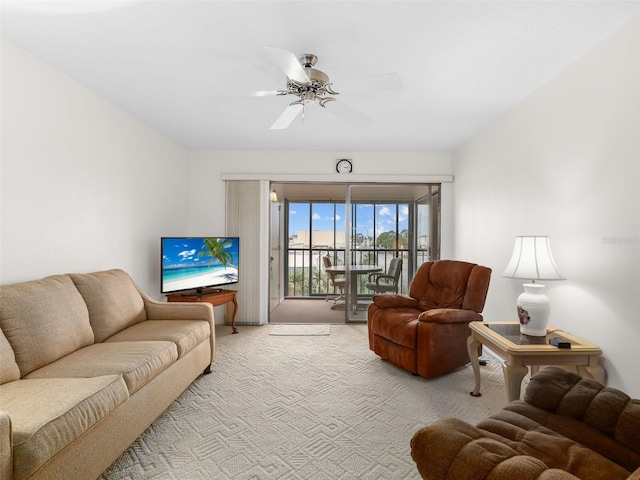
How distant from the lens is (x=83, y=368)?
1836 millimetres

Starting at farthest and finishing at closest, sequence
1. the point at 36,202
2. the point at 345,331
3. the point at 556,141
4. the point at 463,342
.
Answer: the point at 345,331 → the point at 463,342 → the point at 556,141 → the point at 36,202

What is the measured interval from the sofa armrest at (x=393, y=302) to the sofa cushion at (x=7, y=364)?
280cm

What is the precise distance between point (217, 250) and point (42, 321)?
2.29m

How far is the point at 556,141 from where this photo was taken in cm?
254

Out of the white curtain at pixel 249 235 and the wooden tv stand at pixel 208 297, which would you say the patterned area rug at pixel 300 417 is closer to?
the wooden tv stand at pixel 208 297

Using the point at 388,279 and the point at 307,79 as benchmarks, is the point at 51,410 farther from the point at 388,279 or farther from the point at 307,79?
the point at 388,279

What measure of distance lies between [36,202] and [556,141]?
380cm

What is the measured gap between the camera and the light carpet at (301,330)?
4.37 m

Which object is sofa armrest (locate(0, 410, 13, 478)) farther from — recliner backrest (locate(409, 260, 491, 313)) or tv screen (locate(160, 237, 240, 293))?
recliner backrest (locate(409, 260, 491, 313))

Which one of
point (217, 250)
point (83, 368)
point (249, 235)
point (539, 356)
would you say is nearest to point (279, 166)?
point (249, 235)

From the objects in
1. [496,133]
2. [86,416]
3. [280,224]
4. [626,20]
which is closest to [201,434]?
[86,416]

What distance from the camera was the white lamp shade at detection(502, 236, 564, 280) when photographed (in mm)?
2275

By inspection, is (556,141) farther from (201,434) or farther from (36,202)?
(36,202)

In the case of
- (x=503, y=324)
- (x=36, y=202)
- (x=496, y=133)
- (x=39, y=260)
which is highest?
(x=496, y=133)
